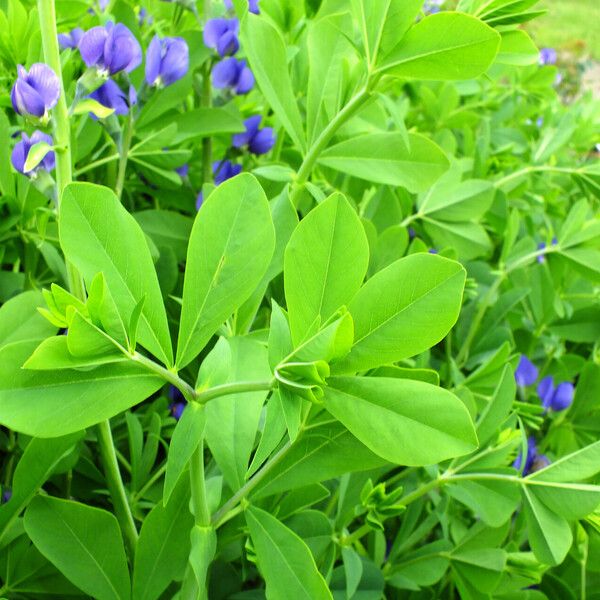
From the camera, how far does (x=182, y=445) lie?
41cm

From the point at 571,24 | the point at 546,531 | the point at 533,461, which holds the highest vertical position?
the point at 546,531

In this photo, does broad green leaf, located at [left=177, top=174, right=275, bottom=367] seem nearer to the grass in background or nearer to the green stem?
the green stem

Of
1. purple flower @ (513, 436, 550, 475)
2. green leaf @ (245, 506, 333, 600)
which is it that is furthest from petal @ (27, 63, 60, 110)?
purple flower @ (513, 436, 550, 475)

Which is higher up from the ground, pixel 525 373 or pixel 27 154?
pixel 27 154

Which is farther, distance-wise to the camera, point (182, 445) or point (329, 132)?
point (329, 132)

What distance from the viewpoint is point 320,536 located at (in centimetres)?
59

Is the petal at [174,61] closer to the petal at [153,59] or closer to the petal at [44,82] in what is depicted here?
the petal at [153,59]

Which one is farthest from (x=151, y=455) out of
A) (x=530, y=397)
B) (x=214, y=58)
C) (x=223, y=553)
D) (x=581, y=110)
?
(x=581, y=110)

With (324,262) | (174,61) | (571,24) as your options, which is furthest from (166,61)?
(571,24)

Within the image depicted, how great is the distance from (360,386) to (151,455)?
0.29m

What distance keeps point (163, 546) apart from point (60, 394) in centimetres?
17

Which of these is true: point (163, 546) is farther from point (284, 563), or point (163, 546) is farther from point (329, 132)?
point (329, 132)

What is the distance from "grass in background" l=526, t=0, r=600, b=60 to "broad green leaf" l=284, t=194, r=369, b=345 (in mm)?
7869

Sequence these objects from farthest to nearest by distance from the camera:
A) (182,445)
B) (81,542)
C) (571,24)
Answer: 1. (571,24)
2. (81,542)
3. (182,445)
